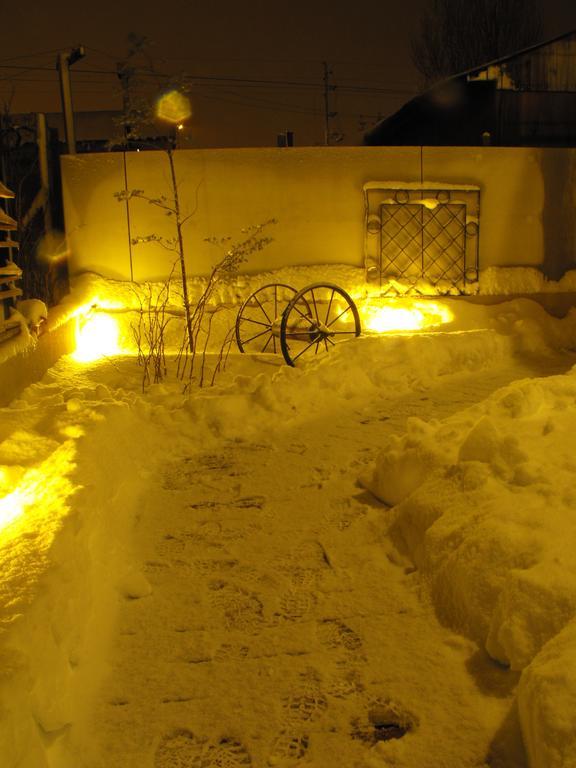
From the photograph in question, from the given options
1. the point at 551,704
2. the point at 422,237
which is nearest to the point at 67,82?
the point at 422,237

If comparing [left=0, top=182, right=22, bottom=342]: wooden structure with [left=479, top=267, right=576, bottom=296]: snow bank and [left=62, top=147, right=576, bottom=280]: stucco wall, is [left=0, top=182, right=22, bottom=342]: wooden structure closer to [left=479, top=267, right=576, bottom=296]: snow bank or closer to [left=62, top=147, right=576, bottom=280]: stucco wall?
[left=62, top=147, right=576, bottom=280]: stucco wall

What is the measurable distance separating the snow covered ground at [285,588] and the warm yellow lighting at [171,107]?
13.0 ft

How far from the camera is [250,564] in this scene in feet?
11.1

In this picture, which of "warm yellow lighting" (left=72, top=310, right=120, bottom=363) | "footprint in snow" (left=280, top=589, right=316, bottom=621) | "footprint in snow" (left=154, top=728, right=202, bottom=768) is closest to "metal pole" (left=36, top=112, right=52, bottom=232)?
"warm yellow lighting" (left=72, top=310, right=120, bottom=363)

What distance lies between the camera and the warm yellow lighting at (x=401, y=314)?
8914 mm

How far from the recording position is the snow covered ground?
2.23 metres

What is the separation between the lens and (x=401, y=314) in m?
9.09

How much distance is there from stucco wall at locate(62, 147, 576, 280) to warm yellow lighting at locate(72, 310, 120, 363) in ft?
2.57

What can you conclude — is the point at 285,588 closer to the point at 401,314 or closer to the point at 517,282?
the point at 401,314

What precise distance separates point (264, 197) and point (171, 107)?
5.55 feet

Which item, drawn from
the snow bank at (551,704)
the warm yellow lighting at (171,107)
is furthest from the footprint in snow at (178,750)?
the warm yellow lighting at (171,107)

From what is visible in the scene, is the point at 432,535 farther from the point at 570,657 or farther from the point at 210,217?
the point at 210,217

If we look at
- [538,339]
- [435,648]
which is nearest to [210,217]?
[538,339]

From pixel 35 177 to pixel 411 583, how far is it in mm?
8702
